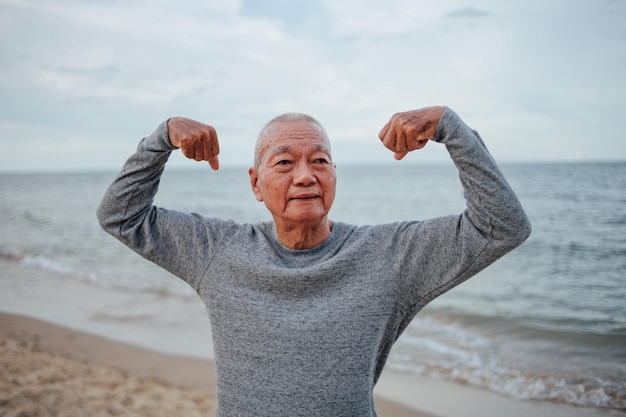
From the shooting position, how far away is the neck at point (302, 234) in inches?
81.7

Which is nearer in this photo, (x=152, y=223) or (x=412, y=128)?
(x=412, y=128)

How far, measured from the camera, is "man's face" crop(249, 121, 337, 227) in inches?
78.6

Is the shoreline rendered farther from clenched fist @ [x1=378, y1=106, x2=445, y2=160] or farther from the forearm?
clenched fist @ [x1=378, y1=106, x2=445, y2=160]

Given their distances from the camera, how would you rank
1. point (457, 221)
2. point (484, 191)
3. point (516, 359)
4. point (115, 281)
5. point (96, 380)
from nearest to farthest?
point (484, 191) → point (457, 221) → point (96, 380) → point (516, 359) → point (115, 281)

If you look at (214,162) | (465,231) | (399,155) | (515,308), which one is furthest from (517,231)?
(515,308)

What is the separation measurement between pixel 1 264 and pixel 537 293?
38.9 feet

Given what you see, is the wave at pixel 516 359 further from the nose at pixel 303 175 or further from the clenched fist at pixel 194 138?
the clenched fist at pixel 194 138

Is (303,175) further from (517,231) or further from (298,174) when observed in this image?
(517,231)

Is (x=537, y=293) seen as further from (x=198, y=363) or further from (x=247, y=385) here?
(x=247, y=385)

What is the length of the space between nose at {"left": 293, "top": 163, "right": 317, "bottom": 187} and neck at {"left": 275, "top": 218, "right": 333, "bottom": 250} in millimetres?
185

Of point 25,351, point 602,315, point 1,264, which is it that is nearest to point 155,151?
point 25,351

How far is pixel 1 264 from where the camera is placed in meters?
11.8

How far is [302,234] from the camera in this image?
2088mm

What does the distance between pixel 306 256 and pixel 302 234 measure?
9 centimetres
